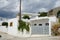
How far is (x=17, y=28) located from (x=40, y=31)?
7.09 m

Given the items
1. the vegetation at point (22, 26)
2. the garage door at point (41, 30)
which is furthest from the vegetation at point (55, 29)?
the vegetation at point (22, 26)

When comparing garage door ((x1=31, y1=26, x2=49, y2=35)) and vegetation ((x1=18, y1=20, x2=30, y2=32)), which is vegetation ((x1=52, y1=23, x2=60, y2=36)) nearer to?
garage door ((x1=31, y1=26, x2=49, y2=35))

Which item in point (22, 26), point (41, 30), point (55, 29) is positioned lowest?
point (41, 30)

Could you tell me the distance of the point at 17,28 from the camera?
38.8m

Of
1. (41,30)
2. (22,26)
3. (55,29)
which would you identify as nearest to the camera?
(55,29)

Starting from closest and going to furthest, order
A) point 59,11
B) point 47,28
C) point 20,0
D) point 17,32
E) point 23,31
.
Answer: point 47,28
point 23,31
point 17,32
point 20,0
point 59,11

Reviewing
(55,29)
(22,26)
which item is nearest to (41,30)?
(55,29)

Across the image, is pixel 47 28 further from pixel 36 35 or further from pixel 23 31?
pixel 23 31

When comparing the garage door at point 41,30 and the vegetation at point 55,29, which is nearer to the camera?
the vegetation at point 55,29

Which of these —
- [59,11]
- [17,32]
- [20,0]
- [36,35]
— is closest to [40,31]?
[36,35]

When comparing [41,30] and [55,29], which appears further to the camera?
[41,30]

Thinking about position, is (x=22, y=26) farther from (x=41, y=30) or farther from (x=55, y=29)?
(x=55, y=29)

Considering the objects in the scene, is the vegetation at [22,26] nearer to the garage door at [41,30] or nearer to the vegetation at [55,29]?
the garage door at [41,30]

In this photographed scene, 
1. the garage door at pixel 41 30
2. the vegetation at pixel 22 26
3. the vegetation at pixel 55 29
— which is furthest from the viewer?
the vegetation at pixel 22 26
